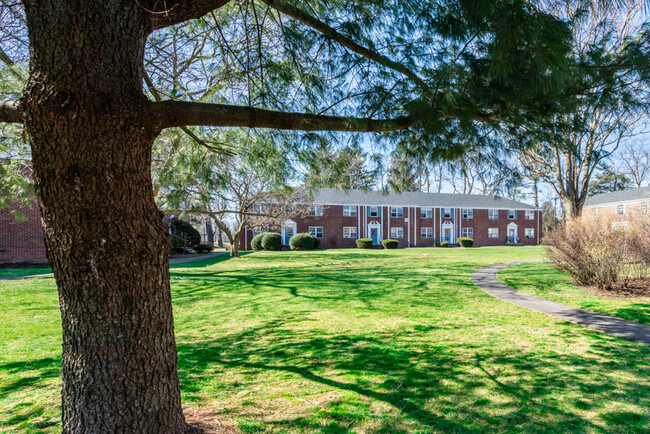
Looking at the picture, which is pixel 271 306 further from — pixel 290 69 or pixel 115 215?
pixel 115 215

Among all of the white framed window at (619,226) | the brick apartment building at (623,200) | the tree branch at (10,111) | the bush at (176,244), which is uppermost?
the brick apartment building at (623,200)

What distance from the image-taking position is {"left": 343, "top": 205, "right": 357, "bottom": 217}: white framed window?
3716 centimetres

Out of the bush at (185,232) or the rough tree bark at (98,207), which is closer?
the rough tree bark at (98,207)

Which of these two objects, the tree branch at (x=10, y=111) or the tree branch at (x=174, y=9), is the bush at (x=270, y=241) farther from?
the tree branch at (x=174, y=9)

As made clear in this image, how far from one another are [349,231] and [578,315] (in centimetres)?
3113

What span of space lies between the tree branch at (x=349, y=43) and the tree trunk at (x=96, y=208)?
Answer: 185 cm

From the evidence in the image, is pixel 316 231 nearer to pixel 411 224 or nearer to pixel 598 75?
pixel 411 224

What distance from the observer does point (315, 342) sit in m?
5.00

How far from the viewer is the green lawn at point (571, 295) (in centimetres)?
662

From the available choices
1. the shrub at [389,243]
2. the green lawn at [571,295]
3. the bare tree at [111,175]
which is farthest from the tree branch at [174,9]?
the shrub at [389,243]

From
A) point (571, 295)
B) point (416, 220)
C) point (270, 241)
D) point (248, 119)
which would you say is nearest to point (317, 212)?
point (270, 241)

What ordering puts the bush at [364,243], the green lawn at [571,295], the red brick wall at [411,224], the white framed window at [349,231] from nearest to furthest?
the green lawn at [571,295] < the bush at [364,243] < the red brick wall at [411,224] < the white framed window at [349,231]

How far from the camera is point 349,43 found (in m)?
3.92

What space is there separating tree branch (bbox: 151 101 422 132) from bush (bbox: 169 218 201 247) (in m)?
25.7
